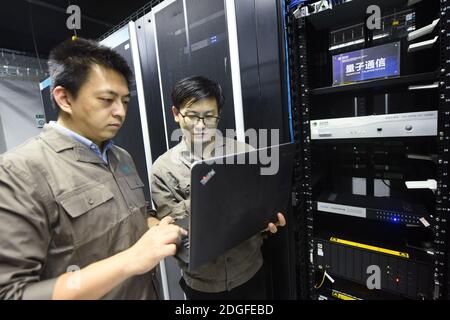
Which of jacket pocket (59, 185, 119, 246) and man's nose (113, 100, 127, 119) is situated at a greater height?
man's nose (113, 100, 127, 119)

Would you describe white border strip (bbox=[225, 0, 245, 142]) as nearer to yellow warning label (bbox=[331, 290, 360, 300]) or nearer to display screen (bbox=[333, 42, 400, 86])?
display screen (bbox=[333, 42, 400, 86])

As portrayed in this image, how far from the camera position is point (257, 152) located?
0.69 metres

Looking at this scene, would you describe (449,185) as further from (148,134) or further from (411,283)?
(148,134)

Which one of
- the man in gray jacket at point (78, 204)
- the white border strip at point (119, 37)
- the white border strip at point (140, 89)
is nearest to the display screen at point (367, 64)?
the man in gray jacket at point (78, 204)

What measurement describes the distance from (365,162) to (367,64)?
45 cm

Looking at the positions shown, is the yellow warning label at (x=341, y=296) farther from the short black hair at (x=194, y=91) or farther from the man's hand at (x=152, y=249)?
the short black hair at (x=194, y=91)

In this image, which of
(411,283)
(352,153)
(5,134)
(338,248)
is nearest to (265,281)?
(338,248)

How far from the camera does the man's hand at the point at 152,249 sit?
1.93 ft

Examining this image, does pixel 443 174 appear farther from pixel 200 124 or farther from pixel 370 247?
pixel 200 124

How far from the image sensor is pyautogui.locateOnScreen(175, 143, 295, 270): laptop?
1.96 feet

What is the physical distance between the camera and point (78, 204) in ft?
2.12

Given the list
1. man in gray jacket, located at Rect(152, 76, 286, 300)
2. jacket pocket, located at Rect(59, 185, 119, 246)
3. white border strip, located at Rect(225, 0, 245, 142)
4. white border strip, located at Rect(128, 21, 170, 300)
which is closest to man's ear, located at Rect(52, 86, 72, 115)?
jacket pocket, located at Rect(59, 185, 119, 246)

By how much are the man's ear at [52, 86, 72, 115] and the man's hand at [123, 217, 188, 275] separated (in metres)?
0.46

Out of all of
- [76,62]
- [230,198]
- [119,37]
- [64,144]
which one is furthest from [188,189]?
[119,37]
